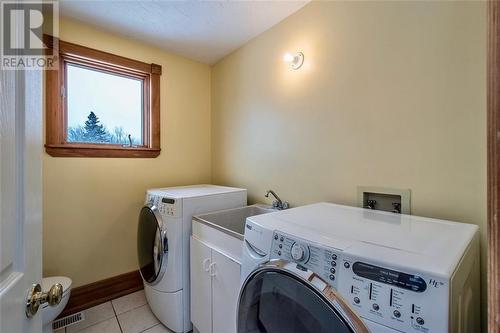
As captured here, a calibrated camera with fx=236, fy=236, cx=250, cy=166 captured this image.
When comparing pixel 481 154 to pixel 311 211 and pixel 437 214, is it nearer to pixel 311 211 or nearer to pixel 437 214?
pixel 437 214

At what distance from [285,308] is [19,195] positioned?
2.75 ft

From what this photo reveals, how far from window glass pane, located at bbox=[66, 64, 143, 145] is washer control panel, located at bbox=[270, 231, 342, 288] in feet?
6.66

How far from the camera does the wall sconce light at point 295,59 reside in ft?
5.81

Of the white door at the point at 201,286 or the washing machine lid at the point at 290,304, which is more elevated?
the washing machine lid at the point at 290,304

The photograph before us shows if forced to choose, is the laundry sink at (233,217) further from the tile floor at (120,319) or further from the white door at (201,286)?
the tile floor at (120,319)

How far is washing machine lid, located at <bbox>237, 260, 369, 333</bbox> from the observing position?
66 cm

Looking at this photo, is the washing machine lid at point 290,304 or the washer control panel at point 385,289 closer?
the washer control panel at point 385,289

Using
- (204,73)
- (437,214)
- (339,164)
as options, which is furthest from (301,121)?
(204,73)

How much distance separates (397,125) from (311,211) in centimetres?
67

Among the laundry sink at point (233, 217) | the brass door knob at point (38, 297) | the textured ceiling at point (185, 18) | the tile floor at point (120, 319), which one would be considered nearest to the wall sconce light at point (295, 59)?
the textured ceiling at point (185, 18)

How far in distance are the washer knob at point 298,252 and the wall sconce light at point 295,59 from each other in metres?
1.44

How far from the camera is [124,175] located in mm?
2229

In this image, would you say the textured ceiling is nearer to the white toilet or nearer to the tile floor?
the white toilet

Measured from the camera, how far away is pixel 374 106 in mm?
1374
